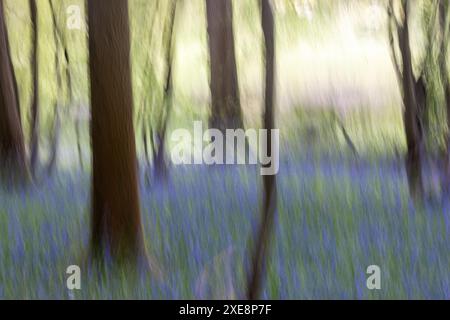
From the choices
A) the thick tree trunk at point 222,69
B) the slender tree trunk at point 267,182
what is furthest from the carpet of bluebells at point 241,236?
the thick tree trunk at point 222,69

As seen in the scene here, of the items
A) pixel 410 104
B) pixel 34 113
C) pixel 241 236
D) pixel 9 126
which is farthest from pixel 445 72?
pixel 9 126

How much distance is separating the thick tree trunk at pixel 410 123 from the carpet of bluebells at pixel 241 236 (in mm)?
71

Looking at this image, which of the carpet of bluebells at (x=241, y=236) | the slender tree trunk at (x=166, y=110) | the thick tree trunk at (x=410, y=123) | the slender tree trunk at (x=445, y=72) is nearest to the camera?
the carpet of bluebells at (x=241, y=236)

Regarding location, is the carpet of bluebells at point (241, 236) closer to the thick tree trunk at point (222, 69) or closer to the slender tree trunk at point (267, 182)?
the slender tree trunk at point (267, 182)

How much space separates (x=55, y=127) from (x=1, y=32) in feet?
3.02

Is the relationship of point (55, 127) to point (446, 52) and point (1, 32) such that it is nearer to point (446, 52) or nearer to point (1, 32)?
point (1, 32)

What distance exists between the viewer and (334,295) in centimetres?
408

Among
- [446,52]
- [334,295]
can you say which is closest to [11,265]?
[334,295]

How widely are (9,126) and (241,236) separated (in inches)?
64.9

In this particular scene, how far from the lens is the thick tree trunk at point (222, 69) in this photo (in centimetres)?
438

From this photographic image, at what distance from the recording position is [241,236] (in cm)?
417

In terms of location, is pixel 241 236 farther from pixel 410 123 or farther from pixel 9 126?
pixel 9 126

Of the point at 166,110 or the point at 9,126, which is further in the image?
the point at 9,126

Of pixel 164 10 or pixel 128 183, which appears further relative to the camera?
pixel 164 10
